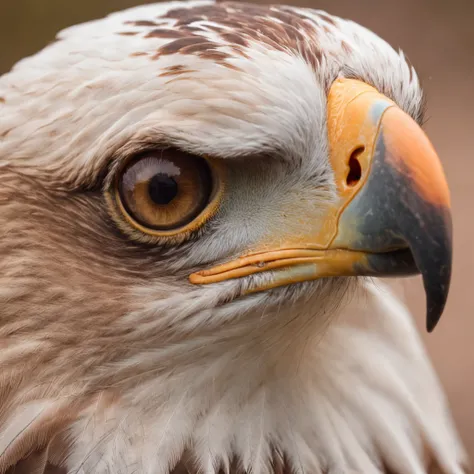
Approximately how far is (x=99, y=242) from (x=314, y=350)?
15.9 inches

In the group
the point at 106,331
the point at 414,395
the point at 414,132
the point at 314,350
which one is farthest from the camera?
the point at 414,395

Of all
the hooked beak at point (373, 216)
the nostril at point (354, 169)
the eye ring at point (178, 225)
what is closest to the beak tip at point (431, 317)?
the hooked beak at point (373, 216)

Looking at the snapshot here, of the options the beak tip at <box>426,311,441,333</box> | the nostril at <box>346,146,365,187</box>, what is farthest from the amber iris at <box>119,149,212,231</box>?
the beak tip at <box>426,311,441,333</box>

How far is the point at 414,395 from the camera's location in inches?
67.1

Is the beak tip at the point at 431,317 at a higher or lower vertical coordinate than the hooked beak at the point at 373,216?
lower

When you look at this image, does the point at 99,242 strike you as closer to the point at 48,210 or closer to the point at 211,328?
the point at 48,210

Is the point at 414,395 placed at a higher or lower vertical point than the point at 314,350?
lower

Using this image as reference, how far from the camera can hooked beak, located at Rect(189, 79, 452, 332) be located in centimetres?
129

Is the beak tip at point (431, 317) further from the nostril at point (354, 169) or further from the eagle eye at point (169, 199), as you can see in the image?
the eagle eye at point (169, 199)

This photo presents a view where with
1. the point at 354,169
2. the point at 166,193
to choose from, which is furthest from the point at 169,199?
the point at 354,169

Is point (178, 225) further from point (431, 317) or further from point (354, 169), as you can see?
point (431, 317)

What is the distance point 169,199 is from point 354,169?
28 cm

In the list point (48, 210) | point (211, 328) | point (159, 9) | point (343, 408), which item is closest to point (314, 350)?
point (343, 408)

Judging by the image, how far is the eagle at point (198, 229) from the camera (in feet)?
4.46
